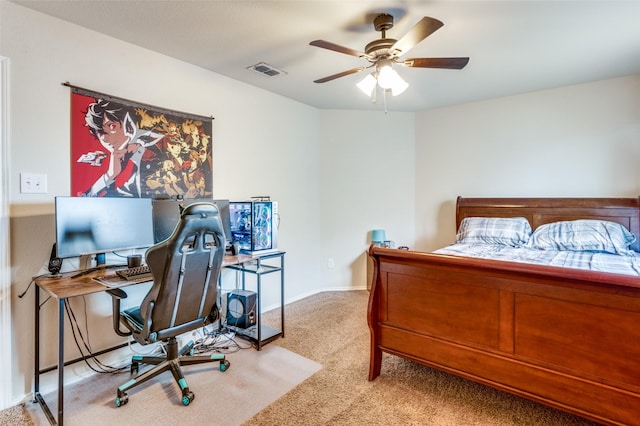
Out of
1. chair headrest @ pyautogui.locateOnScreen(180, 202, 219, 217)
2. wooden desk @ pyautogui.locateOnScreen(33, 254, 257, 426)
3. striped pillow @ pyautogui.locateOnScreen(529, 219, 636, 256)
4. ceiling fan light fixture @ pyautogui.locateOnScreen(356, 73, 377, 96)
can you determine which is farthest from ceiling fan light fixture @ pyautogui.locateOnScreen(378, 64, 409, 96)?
striped pillow @ pyautogui.locateOnScreen(529, 219, 636, 256)

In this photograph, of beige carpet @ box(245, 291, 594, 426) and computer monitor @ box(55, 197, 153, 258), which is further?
computer monitor @ box(55, 197, 153, 258)

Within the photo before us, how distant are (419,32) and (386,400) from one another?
2.18 meters

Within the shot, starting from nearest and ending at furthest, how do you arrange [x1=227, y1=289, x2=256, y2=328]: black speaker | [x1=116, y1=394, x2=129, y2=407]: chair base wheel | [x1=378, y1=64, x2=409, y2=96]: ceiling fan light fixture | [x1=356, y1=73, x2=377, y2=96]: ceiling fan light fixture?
[x1=116, y1=394, x2=129, y2=407]: chair base wheel < [x1=378, y1=64, x2=409, y2=96]: ceiling fan light fixture < [x1=356, y1=73, x2=377, y2=96]: ceiling fan light fixture < [x1=227, y1=289, x2=256, y2=328]: black speaker

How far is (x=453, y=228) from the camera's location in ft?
13.8

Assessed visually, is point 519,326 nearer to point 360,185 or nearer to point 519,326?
point 519,326

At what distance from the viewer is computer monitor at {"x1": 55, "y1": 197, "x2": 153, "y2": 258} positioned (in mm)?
1965

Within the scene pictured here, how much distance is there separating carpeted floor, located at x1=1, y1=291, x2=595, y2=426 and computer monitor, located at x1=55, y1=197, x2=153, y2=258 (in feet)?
3.90

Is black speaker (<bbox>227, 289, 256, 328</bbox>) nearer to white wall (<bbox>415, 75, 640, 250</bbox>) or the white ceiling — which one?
the white ceiling

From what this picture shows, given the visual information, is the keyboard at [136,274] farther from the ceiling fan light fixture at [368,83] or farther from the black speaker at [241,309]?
the ceiling fan light fixture at [368,83]

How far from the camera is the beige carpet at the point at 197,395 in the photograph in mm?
1821

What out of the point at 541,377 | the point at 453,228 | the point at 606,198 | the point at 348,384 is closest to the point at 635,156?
the point at 606,198

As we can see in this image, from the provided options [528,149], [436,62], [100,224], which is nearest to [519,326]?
[436,62]

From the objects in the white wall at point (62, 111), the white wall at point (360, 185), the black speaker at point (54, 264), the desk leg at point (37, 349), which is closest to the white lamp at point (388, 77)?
the white wall at point (62, 111)

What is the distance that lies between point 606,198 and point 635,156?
18.9 inches
